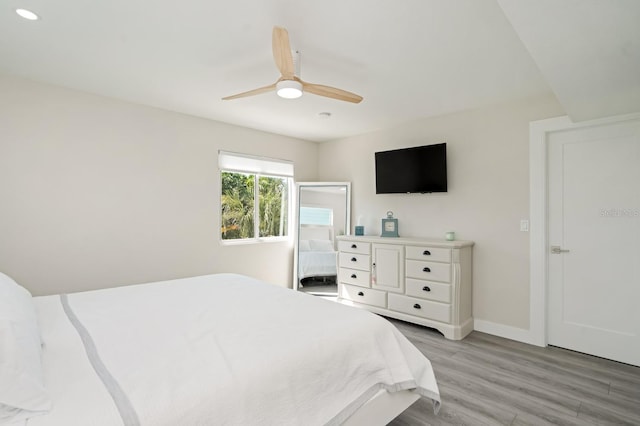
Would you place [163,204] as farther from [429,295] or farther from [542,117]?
[542,117]

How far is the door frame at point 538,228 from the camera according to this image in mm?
3094

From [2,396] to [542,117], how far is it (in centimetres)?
399

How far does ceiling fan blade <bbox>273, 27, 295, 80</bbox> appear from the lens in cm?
177

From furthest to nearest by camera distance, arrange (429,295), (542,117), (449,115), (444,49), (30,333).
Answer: (449,115), (429,295), (542,117), (444,49), (30,333)

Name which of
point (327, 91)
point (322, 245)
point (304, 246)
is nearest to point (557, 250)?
point (327, 91)

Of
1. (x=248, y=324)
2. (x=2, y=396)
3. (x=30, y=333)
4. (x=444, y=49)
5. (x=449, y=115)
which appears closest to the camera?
(x=2, y=396)

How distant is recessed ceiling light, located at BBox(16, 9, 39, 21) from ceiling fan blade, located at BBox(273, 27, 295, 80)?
4.62 ft

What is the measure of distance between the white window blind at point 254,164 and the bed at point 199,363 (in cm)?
228

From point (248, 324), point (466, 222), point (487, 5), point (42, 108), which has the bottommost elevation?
point (248, 324)

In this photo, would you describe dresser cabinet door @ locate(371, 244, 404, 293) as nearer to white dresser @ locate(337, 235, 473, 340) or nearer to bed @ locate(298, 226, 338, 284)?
white dresser @ locate(337, 235, 473, 340)

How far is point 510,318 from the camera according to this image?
330 cm

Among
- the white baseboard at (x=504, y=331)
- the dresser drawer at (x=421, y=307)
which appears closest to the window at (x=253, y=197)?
the dresser drawer at (x=421, y=307)

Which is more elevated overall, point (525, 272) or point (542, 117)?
point (542, 117)

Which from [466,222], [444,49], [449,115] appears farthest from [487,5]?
[466,222]
